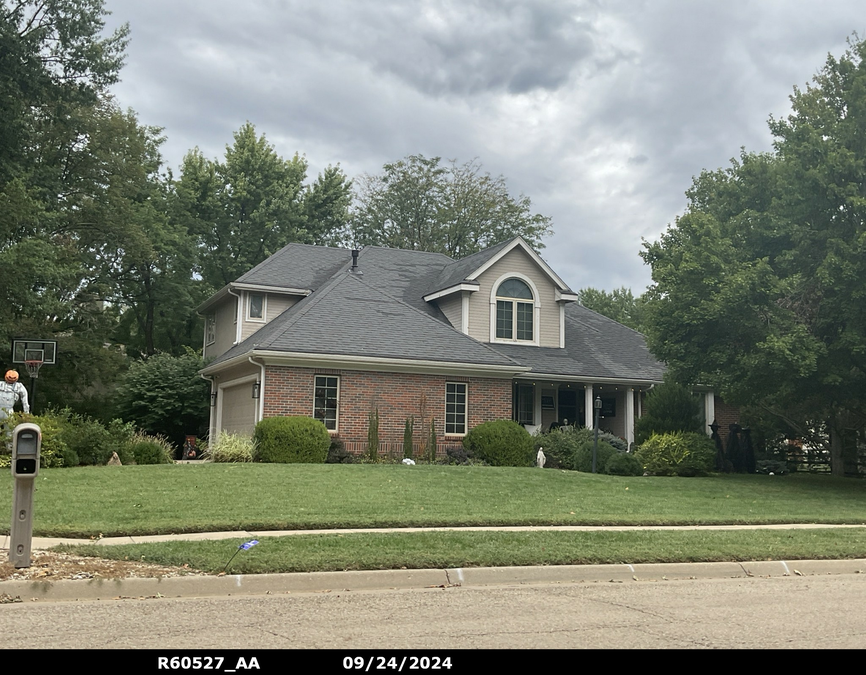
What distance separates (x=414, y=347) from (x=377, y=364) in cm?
149

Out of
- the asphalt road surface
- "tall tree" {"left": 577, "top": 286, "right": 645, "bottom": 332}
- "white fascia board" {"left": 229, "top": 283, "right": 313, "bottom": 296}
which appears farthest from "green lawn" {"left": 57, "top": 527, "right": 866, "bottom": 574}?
"tall tree" {"left": 577, "top": 286, "right": 645, "bottom": 332}

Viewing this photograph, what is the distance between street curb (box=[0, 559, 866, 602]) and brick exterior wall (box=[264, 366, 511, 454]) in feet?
48.1

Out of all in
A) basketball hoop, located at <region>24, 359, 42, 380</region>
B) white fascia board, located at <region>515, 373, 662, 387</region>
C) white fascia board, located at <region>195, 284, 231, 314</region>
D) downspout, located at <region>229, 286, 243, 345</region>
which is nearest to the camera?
basketball hoop, located at <region>24, 359, 42, 380</region>

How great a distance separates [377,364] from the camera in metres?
24.4

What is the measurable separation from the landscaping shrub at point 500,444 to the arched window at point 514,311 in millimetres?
5522

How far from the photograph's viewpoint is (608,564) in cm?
996

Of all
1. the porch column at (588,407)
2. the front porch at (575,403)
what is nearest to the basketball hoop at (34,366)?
the front porch at (575,403)

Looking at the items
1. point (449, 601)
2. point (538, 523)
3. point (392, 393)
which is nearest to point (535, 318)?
point (392, 393)

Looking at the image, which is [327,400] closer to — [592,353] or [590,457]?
[590,457]

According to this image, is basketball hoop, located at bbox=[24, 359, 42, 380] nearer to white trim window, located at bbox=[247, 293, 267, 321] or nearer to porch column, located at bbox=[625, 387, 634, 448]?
white trim window, located at bbox=[247, 293, 267, 321]

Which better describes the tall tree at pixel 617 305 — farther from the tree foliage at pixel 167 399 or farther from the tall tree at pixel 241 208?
the tree foliage at pixel 167 399

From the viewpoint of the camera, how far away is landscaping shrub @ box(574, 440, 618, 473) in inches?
949

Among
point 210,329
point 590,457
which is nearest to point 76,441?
point 590,457

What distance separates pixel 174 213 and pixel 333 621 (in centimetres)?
3836
